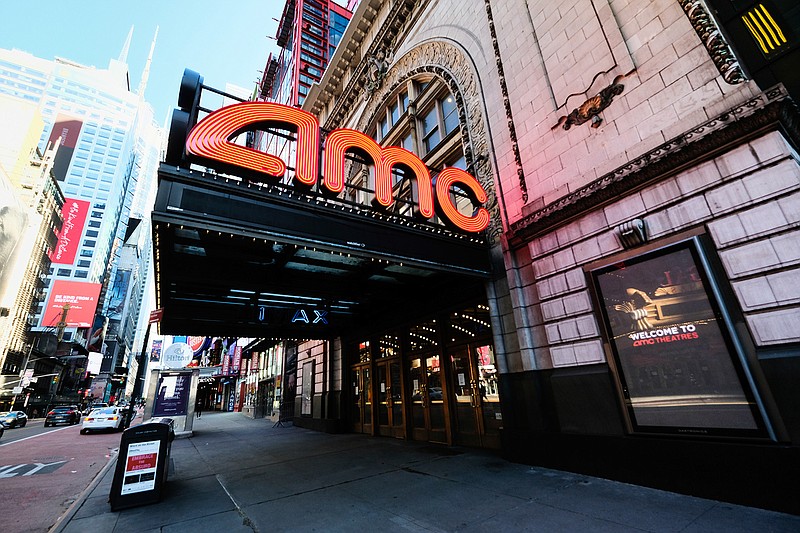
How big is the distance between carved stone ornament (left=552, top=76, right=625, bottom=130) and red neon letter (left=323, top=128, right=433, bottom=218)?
11.5ft

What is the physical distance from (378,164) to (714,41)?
6392 millimetres

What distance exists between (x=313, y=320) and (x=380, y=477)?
4.99m

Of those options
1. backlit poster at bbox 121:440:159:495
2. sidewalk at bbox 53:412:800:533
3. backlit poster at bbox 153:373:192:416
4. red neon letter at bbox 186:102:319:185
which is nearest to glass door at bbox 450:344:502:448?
sidewalk at bbox 53:412:800:533

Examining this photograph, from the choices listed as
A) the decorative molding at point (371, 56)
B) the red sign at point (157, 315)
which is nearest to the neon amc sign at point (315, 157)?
the red sign at point (157, 315)

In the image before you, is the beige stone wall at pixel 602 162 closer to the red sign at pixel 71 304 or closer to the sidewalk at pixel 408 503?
the sidewalk at pixel 408 503

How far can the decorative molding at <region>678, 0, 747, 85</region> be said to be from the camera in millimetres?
5301

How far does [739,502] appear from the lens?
436 centimetres

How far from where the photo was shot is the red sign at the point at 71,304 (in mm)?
65312

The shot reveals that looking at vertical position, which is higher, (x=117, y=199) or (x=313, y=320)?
(x=117, y=199)

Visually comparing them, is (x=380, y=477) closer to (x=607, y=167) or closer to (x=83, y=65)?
(x=607, y=167)

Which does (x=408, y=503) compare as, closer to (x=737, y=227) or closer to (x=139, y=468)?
(x=139, y=468)

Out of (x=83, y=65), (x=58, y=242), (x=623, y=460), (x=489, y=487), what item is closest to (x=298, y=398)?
(x=489, y=487)

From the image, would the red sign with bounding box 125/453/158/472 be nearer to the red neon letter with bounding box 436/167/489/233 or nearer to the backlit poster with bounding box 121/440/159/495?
the backlit poster with bounding box 121/440/159/495

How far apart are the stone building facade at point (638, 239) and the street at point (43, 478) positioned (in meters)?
8.70
